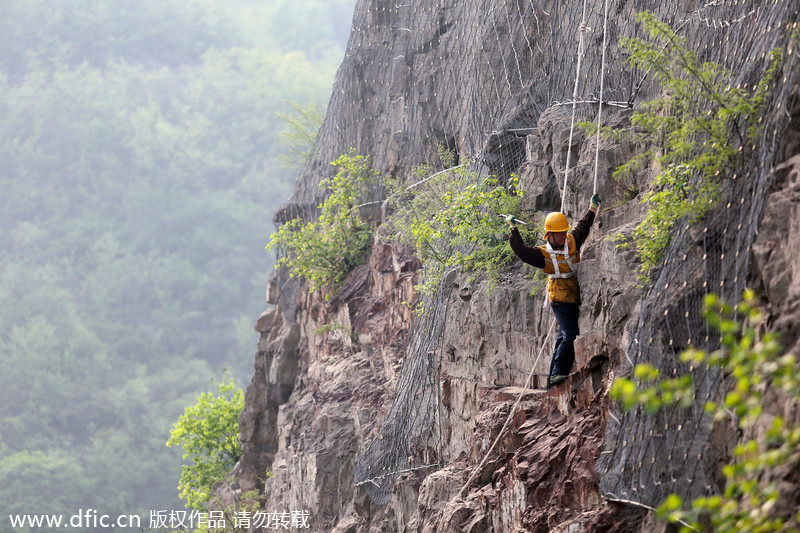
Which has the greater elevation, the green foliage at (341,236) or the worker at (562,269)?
the green foliage at (341,236)

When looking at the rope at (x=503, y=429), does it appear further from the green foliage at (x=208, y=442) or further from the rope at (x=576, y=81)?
the green foliage at (x=208, y=442)

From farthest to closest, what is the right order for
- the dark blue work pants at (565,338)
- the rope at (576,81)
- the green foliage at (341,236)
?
the green foliage at (341,236) → the rope at (576,81) → the dark blue work pants at (565,338)

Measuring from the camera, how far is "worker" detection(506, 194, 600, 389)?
22.5 feet


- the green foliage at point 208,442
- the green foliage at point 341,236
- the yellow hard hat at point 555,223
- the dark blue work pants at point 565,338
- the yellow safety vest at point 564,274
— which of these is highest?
the green foliage at point 341,236

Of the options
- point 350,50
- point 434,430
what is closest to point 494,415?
point 434,430

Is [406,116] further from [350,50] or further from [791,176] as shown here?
[791,176]

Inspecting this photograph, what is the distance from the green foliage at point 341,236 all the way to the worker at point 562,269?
8.88m

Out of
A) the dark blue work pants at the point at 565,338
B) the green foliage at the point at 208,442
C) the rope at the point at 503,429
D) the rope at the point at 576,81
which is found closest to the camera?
the dark blue work pants at the point at 565,338

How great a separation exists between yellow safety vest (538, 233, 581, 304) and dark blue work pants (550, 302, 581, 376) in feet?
0.21

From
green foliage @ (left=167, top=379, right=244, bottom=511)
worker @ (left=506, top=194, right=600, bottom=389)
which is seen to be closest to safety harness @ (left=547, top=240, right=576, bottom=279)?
worker @ (left=506, top=194, right=600, bottom=389)

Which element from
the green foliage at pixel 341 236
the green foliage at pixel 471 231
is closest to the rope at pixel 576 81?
the green foliage at pixel 471 231

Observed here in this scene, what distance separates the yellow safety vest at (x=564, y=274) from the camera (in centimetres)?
693

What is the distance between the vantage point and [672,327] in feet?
17.6

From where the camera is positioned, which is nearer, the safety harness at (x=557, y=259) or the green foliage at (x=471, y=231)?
the safety harness at (x=557, y=259)
